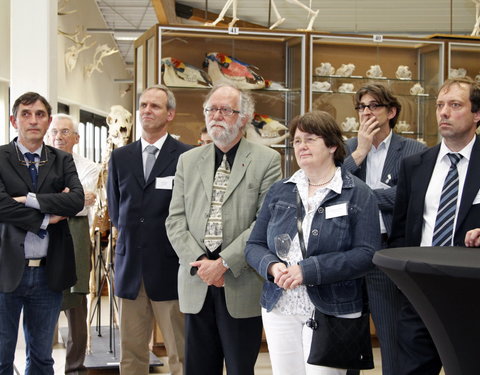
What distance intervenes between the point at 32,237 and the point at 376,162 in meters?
1.79

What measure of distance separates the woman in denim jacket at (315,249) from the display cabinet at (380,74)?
3377mm

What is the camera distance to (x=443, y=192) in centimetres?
278

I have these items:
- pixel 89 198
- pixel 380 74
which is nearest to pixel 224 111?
pixel 89 198

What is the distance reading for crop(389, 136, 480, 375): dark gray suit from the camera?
105 inches

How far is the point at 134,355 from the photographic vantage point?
380 centimetres

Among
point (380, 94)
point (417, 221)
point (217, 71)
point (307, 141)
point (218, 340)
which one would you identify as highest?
point (217, 71)

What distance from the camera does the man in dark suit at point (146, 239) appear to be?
3664 mm

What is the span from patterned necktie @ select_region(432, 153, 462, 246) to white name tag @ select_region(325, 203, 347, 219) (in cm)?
43

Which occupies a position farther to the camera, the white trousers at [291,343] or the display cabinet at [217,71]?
the display cabinet at [217,71]

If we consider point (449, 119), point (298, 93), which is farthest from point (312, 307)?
point (298, 93)

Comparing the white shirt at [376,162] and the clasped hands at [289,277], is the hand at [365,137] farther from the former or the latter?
the clasped hands at [289,277]

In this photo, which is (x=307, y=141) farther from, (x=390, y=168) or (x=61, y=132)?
(x=61, y=132)


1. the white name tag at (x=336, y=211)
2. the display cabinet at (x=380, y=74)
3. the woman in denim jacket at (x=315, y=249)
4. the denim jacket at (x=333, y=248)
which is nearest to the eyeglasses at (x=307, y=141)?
the woman in denim jacket at (x=315, y=249)

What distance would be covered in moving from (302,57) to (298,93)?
321mm
